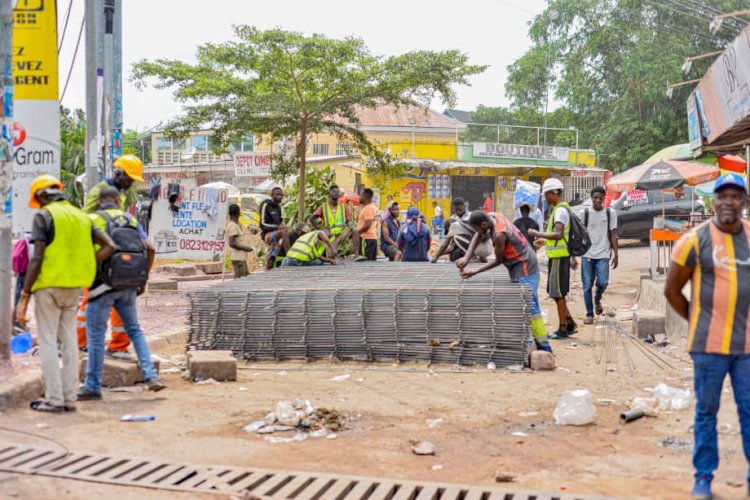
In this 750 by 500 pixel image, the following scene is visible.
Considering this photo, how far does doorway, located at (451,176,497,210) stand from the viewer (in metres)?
36.0

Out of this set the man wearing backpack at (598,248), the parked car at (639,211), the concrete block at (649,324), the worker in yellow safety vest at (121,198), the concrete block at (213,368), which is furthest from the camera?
the parked car at (639,211)

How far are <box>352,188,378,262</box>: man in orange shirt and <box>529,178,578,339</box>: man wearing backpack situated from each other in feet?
13.1

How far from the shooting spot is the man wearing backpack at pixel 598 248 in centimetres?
1102

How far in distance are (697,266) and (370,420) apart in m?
2.65

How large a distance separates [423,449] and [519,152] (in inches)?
1262

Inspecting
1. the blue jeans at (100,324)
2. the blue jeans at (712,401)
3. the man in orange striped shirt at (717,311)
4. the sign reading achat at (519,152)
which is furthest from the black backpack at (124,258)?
the sign reading achat at (519,152)

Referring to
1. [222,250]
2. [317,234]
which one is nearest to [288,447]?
[317,234]

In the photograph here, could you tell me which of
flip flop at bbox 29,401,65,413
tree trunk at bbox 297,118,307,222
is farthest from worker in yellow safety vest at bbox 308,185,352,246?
flip flop at bbox 29,401,65,413

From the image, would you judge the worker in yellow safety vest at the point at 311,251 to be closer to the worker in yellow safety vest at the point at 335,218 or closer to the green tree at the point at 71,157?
the worker in yellow safety vest at the point at 335,218

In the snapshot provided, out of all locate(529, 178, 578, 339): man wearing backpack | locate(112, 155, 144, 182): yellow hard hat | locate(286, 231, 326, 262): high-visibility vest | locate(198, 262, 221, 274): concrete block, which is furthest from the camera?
locate(198, 262, 221, 274): concrete block

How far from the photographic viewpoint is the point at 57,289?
6.20m

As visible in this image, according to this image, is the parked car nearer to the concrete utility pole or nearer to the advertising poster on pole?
the advertising poster on pole

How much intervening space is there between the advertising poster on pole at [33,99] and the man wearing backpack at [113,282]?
1800 millimetres

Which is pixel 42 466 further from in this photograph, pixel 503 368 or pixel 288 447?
pixel 503 368
